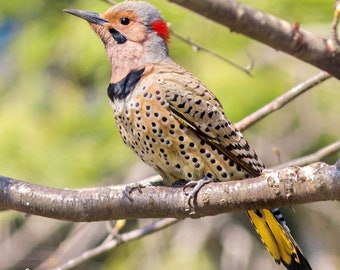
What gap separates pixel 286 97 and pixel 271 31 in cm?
101

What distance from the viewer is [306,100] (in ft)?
17.6

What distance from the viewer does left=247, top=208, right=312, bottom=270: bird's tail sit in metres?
3.81

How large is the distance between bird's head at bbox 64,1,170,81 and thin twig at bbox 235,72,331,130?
582 millimetres

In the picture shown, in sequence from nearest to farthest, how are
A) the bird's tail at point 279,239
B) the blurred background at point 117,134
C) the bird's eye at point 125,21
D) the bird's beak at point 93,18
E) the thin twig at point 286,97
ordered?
the thin twig at point 286,97, the bird's tail at point 279,239, the bird's beak at point 93,18, the bird's eye at point 125,21, the blurred background at point 117,134

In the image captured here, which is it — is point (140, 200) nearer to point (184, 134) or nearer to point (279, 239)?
point (184, 134)

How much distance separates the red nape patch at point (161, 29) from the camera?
427cm

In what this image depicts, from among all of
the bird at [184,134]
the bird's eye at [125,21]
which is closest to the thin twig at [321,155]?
the bird at [184,134]

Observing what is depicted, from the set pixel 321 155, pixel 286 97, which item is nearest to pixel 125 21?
pixel 286 97

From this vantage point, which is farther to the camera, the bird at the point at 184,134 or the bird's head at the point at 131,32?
the bird's head at the point at 131,32

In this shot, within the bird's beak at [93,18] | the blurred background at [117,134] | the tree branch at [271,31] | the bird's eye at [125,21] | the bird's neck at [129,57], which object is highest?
the tree branch at [271,31]

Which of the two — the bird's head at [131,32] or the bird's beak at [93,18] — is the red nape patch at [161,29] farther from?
the bird's beak at [93,18]

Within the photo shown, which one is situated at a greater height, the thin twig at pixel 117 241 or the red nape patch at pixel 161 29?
the red nape patch at pixel 161 29

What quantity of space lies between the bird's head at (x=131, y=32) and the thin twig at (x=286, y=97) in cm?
58

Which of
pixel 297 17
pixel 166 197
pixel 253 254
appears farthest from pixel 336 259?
pixel 166 197
